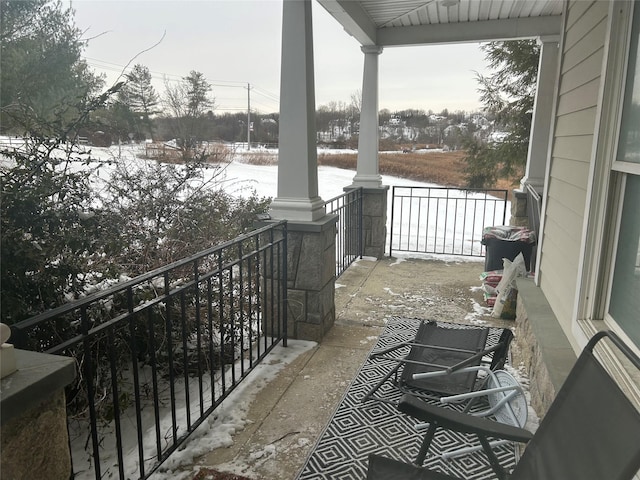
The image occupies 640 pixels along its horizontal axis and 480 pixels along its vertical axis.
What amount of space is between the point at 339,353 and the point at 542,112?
420 cm

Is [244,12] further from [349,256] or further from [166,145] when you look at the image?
[349,256]

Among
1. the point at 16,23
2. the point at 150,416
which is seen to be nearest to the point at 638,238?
the point at 150,416

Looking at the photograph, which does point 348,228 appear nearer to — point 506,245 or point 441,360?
point 506,245

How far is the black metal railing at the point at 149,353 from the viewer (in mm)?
1674

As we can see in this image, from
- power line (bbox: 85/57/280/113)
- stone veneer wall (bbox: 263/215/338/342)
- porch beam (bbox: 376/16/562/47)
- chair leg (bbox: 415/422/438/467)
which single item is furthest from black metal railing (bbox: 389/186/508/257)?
chair leg (bbox: 415/422/438/467)

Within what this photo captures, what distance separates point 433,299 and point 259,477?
2.83 meters

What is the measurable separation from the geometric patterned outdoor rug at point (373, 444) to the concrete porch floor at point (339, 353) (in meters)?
0.07

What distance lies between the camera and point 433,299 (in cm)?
434

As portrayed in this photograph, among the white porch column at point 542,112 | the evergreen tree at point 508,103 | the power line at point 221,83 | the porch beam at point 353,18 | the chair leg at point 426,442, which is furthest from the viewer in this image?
the evergreen tree at point 508,103

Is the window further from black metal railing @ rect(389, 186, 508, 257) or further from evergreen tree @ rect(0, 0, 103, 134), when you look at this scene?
black metal railing @ rect(389, 186, 508, 257)

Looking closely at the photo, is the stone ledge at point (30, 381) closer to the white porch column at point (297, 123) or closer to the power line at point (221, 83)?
the white porch column at point (297, 123)

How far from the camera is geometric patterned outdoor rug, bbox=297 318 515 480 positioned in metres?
1.95

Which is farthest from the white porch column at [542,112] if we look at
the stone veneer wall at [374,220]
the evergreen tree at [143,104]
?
the evergreen tree at [143,104]

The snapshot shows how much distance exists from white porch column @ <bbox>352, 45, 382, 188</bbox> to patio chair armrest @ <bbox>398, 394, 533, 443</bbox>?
4.46 m
